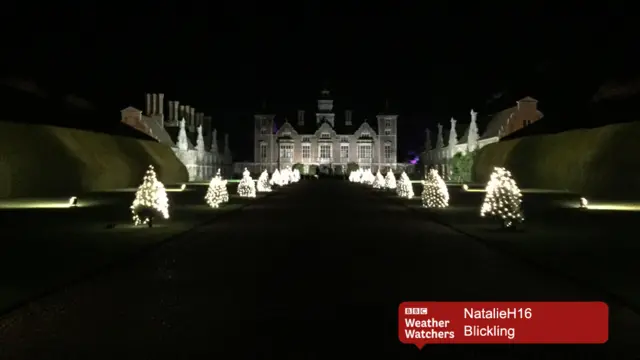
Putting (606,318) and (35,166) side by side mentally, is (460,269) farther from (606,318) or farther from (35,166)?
(35,166)

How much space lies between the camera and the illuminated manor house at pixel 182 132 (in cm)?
10431

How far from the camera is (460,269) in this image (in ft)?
52.7

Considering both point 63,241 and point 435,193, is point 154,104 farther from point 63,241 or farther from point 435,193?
point 63,241

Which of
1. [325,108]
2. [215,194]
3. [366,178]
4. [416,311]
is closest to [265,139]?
[325,108]

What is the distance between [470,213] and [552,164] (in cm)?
3033

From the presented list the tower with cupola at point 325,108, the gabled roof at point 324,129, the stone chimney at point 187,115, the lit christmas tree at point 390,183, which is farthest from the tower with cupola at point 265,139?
the lit christmas tree at point 390,183

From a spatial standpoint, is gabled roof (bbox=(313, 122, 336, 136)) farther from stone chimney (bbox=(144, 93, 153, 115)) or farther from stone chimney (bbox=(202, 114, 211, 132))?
stone chimney (bbox=(144, 93, 153, 115))

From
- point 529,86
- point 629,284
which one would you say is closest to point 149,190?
point 629,284

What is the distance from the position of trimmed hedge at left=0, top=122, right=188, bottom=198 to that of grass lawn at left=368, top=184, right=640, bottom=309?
2592cm

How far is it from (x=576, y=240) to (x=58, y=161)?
39557mm

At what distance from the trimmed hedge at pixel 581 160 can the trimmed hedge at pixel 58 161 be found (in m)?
32.6

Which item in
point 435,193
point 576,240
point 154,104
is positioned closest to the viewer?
point 576,240

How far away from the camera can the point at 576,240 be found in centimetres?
2250

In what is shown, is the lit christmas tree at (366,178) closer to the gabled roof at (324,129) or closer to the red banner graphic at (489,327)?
the gabled roof at (324,129)
